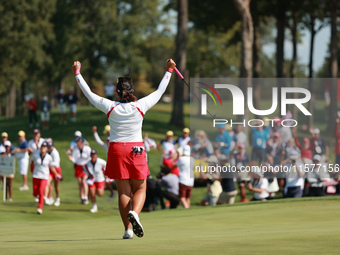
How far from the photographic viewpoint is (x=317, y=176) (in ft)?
65.8

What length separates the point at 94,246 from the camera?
7.62 meters

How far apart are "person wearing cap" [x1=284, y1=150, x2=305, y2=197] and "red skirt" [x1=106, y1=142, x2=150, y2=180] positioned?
1166cm

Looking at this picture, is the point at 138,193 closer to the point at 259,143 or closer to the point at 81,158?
the point at 81,158

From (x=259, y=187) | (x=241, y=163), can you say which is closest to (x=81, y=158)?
(x=241, y=163)

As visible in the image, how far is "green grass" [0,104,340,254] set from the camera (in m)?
7.23

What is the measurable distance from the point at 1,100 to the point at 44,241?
75.2 m

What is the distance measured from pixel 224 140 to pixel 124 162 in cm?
1321

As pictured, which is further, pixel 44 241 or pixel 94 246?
pixel 44 241

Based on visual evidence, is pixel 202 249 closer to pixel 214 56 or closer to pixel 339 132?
pixel 339 132

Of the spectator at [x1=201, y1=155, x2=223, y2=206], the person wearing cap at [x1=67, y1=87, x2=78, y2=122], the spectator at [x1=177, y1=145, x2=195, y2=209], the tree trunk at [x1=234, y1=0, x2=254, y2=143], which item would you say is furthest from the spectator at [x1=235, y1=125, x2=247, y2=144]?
the person wearing cap at [x1=67, y1=87, x2=78, y2=122]

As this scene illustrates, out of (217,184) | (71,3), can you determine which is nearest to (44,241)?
(217,184)

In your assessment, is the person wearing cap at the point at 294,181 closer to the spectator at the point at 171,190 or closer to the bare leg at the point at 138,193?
the spectator at the point at 171,190

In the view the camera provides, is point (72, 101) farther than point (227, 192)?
Yes

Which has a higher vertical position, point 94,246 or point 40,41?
point 40,41
